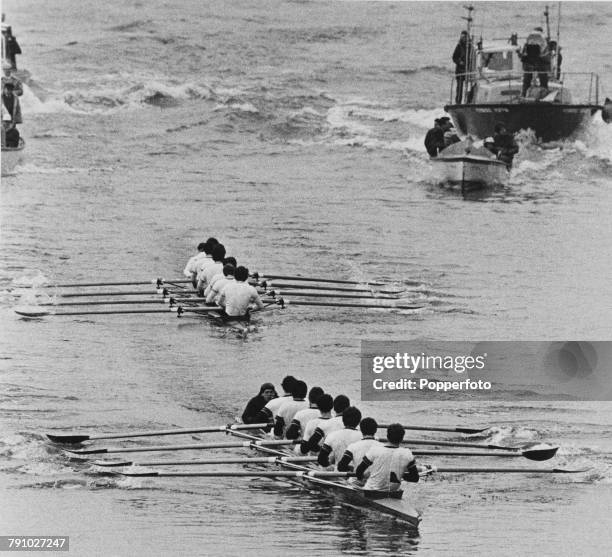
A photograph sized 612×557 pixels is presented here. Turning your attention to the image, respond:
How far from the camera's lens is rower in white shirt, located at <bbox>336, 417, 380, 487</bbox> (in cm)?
1027

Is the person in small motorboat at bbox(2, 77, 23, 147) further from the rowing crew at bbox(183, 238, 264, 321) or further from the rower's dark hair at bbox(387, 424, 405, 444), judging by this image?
the rower's dark hair at bbox(387, 424, 405, 444)

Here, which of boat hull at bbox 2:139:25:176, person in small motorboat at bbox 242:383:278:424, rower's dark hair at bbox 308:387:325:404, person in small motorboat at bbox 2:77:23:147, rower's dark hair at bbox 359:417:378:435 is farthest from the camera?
person in small motorboat at bbox 2:77:23:147

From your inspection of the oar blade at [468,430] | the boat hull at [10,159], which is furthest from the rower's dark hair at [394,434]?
the boat hull at [10,159]

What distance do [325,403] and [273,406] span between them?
709 millimetres

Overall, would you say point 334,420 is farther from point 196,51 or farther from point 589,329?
point 196,51

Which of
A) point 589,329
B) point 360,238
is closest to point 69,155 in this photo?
point 360,238

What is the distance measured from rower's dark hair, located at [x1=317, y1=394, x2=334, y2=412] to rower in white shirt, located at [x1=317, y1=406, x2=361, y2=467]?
0.19 m

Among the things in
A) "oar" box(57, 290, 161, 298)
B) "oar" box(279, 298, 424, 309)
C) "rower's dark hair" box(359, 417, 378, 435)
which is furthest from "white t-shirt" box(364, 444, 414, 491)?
"oar" box(57, 290, 161, 298)

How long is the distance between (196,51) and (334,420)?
3332 mm

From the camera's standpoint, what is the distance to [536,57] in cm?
1342

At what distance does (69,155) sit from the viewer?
12.9 meters

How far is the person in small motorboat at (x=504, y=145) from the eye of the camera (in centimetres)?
1395

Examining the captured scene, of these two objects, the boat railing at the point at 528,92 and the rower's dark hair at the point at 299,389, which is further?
the boat railing at the point at 528,92

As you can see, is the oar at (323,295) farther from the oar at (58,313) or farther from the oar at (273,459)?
the oar at (273,459)
